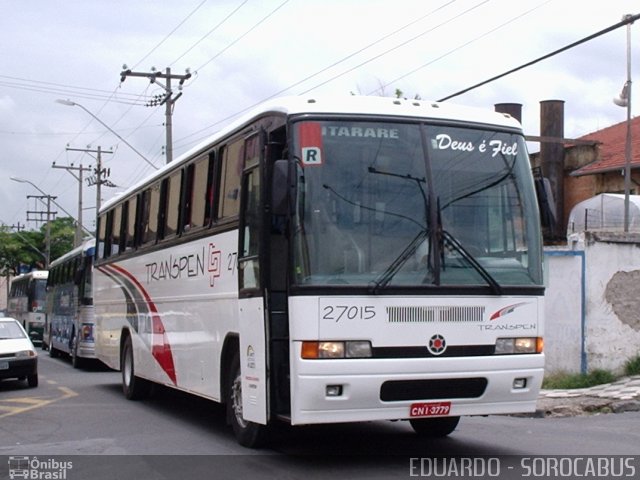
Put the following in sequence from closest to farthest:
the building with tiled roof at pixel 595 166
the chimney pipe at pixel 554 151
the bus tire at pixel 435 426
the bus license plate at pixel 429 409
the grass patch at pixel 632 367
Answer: the bus license plate at pixel 429 409
the bus tire at pixel 435 426
the grass patch at pixel 632 367
the building with tiled roof at pixel 595 166
the chimney pipe at pixel 554 151

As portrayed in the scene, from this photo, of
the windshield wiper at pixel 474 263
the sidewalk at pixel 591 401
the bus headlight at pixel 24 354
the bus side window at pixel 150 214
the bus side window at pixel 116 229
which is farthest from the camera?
the bus headlight at pixel 24 354

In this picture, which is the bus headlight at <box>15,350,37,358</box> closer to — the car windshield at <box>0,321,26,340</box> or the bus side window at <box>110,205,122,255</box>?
the car windshield at <box>0,321,26,340</box>

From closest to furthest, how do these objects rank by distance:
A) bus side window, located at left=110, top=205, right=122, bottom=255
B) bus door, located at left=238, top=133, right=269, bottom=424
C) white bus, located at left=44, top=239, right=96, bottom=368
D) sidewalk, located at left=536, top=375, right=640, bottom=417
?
bus door, located at left=238, top=133, right=269, bottom=424 → sidewalk, located at left=536, top=375, right=640, bottom=417 → bus side window, located at left=110, top=205, right=122, bottom=255 → white bus, located at left=44, top=239, right=96, bottom=368

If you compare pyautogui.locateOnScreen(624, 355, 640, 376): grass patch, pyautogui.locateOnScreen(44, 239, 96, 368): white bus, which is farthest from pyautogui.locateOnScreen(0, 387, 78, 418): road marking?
pyautogui.locateOnScreen(624, 355, 640, 376): grass patch

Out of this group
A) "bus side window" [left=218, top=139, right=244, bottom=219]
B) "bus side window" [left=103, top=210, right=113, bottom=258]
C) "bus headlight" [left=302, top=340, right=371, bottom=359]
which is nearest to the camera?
"bus headlight" [left=302, top=340, right=371, bottom=359]

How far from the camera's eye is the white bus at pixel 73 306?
A: 24359 mm

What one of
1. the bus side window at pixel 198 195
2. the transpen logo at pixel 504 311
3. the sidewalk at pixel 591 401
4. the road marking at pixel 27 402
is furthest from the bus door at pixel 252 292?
the road marking at pixel 27 402

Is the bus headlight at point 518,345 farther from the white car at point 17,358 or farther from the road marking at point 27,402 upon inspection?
the white car at point 17,358

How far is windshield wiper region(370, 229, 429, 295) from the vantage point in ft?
28.5

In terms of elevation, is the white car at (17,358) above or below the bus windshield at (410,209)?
below

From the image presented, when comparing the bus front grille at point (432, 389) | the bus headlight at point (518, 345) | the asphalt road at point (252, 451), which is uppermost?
the bus headlight at point (518, 345)

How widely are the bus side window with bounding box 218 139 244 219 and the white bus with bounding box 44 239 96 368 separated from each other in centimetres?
1269

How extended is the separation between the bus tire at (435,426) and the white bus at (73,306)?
1317 cm

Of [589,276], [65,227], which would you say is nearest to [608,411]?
[589,276]
